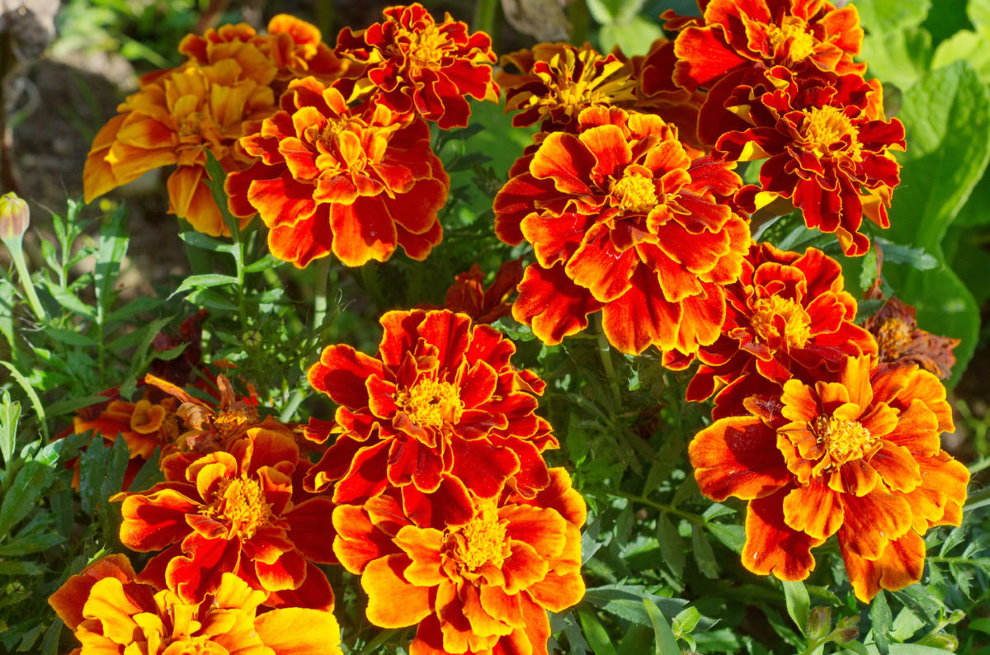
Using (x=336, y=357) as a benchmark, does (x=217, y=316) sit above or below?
below

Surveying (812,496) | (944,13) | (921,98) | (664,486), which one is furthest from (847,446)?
(944,13)

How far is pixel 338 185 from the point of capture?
3.44 feet

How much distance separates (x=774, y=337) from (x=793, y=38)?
0.36 meters

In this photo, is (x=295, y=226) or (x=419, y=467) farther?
(x=295, y=226)

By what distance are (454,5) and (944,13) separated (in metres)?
1.49

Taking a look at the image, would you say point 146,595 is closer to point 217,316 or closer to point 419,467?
point 419,467

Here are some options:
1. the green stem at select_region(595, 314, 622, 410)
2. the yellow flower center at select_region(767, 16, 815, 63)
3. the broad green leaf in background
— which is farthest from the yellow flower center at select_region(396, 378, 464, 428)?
the broad green leaf in background

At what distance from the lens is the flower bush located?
3.00 ft

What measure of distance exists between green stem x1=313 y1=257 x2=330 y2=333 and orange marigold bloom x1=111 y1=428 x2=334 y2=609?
26cm

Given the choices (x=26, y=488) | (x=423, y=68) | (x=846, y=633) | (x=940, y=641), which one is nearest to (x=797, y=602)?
(x=846, y=633)

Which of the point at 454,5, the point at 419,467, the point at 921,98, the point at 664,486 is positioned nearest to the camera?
the point at 419,467

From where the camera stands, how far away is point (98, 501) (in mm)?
1157

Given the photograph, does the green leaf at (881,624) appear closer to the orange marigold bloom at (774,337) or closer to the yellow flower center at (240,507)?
the orange marigold bloom at (774,337)

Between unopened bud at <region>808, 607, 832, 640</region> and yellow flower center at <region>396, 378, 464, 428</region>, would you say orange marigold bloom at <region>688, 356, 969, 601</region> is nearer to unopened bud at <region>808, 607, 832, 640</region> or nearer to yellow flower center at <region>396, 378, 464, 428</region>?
unopened bud at <region>808, 607, 832, 640</region>
